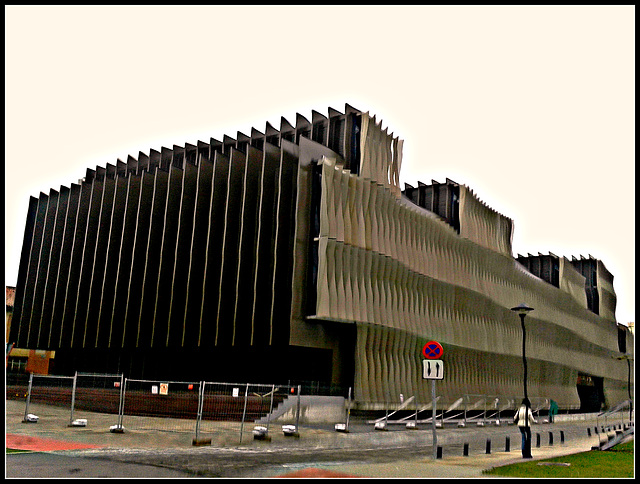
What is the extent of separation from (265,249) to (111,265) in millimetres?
14002

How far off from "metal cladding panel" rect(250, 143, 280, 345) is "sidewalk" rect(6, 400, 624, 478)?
8.75 m

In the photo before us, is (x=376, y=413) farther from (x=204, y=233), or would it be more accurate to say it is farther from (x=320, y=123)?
(x=320, y=123)

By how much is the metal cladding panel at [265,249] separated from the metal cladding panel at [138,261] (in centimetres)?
Result: 990

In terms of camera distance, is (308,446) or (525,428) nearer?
(525,428)

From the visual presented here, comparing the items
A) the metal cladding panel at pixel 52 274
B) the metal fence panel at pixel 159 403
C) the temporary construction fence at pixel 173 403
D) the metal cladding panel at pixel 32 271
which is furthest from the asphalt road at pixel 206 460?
the metal cladding panel at pixel 32 271

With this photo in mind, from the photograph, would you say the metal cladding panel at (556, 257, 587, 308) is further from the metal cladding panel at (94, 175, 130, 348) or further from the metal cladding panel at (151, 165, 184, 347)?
the metal cladding panel at (94, 175, 130, 348)

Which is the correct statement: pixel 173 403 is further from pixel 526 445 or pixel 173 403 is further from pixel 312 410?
pixel 526 445

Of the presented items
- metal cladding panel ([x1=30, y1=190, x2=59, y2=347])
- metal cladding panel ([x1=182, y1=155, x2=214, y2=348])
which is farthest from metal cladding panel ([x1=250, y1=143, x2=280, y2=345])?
metal cladding panel ([x1=30, y1=190, x2=59, y2=347])

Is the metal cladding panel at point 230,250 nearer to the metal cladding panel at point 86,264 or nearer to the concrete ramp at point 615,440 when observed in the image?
the metal cladding panel at point 86,264

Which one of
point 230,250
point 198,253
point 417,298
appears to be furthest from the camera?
point 417,298

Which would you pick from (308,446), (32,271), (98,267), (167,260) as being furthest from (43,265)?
(308,446)

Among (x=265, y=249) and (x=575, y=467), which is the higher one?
(x=265, y=249)

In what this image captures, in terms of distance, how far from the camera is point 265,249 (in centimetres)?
3706

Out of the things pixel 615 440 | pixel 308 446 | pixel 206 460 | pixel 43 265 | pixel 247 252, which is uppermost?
pixel 43 265
